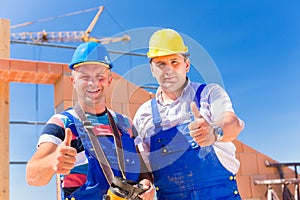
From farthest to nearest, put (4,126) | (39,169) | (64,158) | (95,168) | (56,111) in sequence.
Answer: (4,126)
(56,111)
(95,168)
(39,169)
(64,158)

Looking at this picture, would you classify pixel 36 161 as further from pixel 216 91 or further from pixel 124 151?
pixel 216 91

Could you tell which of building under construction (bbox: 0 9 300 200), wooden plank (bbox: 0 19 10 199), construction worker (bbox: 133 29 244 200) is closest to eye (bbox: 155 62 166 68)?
construction worker (bbox: 133 29 244 200)

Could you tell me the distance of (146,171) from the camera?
5.20 ft

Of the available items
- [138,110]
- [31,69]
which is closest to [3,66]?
Result: [31,69]

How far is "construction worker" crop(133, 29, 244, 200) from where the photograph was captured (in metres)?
1.60

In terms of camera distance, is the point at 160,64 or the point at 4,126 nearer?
the point at 160,64

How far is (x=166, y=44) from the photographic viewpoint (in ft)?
5.40

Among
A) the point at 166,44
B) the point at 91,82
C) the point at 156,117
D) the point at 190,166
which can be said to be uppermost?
the point at 166,44

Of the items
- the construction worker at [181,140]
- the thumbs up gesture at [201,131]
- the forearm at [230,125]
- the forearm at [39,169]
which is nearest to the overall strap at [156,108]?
the construction worker at [181,140]

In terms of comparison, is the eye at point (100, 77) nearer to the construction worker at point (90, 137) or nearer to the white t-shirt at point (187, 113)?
the construction worker at point (90, 137)

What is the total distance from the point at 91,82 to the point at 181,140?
42 centimetres

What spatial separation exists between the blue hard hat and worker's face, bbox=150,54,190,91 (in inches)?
7.6

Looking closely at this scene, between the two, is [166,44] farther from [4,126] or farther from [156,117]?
[4,126]

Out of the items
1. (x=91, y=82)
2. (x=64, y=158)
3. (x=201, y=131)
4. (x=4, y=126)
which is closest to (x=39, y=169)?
(x=64, y=158)
